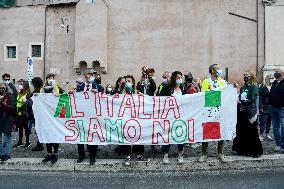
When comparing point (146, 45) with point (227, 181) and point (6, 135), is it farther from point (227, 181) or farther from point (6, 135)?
point (227, 181)

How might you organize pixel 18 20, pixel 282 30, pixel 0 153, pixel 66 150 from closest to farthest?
pixel 0 153 → pixel 66 150 → pixel 282 30 → pixel 18 20

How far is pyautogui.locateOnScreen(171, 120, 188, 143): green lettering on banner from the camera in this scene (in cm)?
1080

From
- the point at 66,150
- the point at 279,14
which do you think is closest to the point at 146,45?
the point at 279,14

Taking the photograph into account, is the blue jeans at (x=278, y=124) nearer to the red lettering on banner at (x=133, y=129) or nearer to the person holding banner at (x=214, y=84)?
the person holding banner at (x=214, y=84)

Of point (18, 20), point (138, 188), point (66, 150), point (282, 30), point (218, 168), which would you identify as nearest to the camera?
point (138, 188)

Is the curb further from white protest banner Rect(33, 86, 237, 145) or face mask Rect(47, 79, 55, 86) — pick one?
face mask Rect(47, 79, 55, 86)

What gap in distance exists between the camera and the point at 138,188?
334 inches

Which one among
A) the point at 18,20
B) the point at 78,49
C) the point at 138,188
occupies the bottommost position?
the point at 138,188

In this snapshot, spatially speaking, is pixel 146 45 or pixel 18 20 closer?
pixel 146 45

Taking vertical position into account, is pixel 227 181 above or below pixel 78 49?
below

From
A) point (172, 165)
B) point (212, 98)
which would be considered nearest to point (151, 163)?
point (172, 165)

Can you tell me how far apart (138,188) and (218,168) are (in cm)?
254

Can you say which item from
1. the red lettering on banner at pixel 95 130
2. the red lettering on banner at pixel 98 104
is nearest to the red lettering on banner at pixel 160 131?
the red lettering on banner at pixel 95 130

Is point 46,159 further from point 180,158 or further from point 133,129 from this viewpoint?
point 180,158
